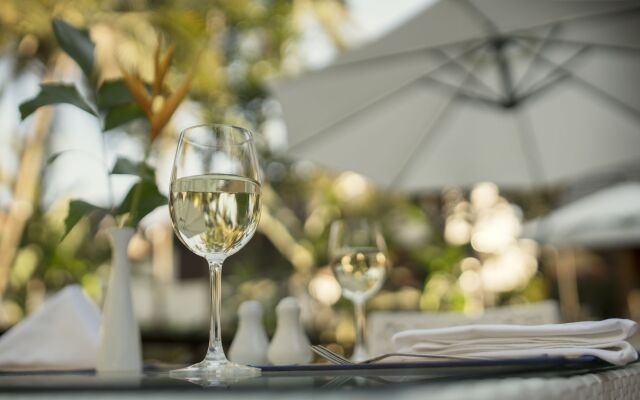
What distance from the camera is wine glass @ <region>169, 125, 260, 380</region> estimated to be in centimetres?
96

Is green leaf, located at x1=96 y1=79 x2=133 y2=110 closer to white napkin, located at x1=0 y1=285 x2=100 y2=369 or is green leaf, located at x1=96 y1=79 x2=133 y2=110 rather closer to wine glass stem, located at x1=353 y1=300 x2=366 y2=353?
white napkin, located at x1=0 y1=285 x2=100 y2=369

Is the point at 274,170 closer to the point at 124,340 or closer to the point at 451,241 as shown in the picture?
the point at 451,241

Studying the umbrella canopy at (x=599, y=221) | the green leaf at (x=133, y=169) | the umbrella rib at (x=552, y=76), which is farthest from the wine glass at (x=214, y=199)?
the umbrella canopy at (x=599, y=221)

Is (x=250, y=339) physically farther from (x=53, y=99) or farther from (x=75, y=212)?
(x=53, y=99)

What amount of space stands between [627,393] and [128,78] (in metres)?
0.86

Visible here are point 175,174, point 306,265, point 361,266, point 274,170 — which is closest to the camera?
point 175,174

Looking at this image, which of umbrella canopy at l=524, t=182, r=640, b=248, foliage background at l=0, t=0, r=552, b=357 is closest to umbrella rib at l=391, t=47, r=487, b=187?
umbrella canopy at l=524, t=182, r=640, b=248

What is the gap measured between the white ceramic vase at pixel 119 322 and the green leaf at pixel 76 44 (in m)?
0.29

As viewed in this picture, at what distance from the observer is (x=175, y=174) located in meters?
0.99

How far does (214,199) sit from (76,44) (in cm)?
45

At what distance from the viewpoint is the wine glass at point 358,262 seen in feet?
5.16

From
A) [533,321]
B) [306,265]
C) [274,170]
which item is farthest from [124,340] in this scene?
[274,170]

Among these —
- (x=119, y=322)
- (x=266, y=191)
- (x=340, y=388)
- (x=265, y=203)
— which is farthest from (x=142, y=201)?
(x=266, y=191)

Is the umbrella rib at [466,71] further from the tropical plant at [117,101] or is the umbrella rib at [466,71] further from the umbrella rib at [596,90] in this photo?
the tropical plant at [117,101]
